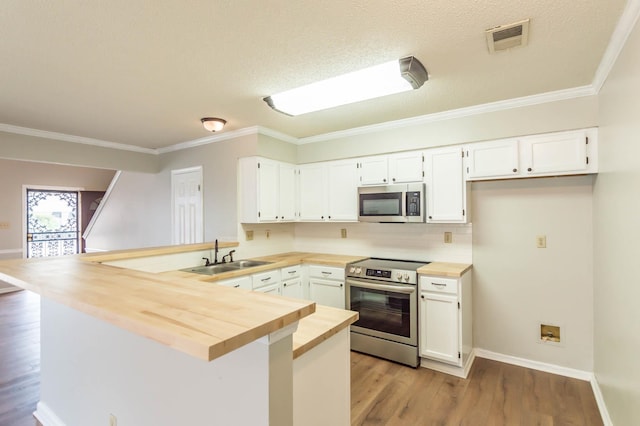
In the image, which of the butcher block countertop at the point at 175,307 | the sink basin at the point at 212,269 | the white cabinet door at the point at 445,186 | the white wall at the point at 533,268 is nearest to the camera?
the butcher block countertop at the point at 175,307

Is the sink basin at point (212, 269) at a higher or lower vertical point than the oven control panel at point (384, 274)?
higher

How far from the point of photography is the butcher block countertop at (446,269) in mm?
2869

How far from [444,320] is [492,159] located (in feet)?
5.14

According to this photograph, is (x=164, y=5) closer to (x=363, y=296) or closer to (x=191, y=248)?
(x=191, y=248)

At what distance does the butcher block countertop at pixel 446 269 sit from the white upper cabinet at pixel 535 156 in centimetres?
88

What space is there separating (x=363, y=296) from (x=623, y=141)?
7.85 feet

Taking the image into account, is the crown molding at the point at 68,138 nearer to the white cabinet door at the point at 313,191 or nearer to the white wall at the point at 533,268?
the white cabinet door at the point at 313,191

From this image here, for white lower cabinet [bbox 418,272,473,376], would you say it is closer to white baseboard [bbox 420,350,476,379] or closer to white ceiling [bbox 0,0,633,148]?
white baseboard [bbox 420,350,476,379]

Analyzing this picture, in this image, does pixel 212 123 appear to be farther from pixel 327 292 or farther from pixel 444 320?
pixel 444 320

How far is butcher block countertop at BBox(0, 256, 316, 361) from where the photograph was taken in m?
0.83

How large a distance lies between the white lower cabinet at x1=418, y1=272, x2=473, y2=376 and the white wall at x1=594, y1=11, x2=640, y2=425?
98 centimetres

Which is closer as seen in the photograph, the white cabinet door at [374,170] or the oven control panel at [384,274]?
A: the oven control panel at [384,274]

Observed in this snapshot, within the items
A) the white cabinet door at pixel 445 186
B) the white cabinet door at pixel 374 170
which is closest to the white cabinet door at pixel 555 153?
the white cabinet door at pixel 445 186

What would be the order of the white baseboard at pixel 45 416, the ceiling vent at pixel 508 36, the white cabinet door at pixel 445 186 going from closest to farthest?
the ceiling vent at pixel 508 36 < the white baseboard at pixel 45 416 < the white cabinet door at pixel 445 186
